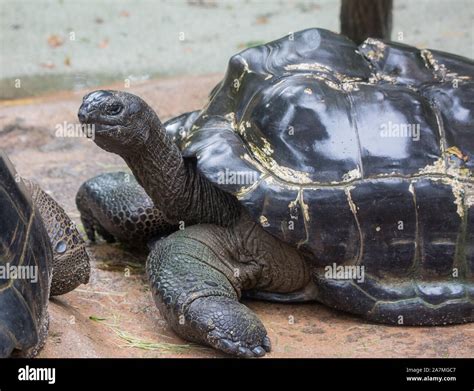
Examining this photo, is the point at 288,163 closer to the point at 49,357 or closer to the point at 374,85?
the point at 374,85

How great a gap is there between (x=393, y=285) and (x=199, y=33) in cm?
844

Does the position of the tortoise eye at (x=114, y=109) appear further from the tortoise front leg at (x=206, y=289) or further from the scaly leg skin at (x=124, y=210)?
the scaly leg skin at (x=124, y=210)

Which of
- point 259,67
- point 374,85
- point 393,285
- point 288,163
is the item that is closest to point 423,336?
point 393,285

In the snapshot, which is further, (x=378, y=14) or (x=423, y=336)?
(x=378, y=14)

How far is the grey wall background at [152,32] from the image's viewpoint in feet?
36.2

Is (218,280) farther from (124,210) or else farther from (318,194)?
(124,210)

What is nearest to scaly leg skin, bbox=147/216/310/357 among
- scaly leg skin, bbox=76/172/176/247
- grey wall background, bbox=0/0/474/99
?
scaly leg skin, bbox=76/172/176/247

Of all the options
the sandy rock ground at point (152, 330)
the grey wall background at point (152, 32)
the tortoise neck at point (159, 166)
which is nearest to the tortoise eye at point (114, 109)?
the tortoise neck at point (159, 166)

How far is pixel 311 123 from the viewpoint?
4926 mm

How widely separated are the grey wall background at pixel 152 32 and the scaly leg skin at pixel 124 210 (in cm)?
445

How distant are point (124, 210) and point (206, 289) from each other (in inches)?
55.4

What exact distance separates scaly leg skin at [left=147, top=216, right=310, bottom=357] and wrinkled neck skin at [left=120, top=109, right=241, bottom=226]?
14cm

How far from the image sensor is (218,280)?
472 cm

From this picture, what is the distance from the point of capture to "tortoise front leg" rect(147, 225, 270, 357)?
4328mm
